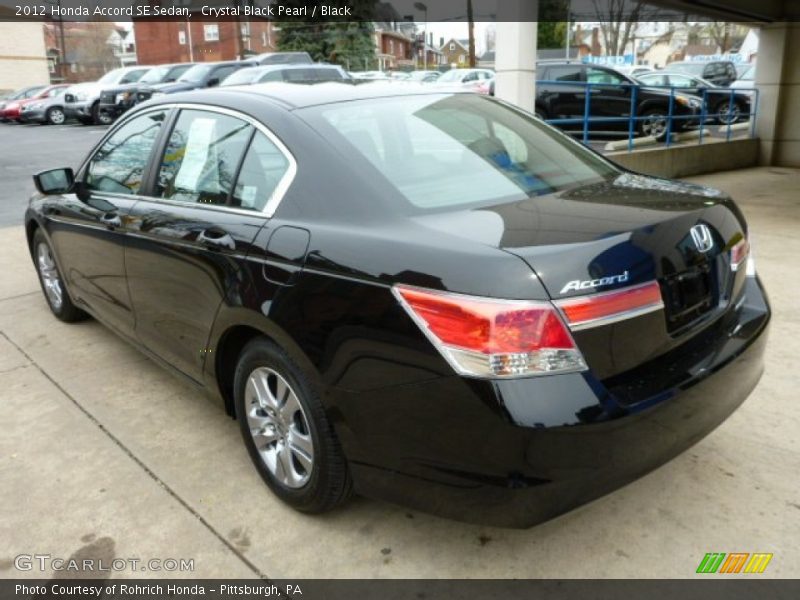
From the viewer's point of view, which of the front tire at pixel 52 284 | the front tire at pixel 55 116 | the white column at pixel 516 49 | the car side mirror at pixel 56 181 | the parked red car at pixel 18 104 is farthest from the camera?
the parked red car at pixel 18 104

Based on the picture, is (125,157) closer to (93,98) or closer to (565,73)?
(565,73)

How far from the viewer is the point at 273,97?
9.97ft

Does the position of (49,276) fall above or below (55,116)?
below

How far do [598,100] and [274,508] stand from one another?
1412 cm

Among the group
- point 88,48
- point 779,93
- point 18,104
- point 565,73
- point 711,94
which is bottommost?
point 18,104

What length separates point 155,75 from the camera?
24656mm

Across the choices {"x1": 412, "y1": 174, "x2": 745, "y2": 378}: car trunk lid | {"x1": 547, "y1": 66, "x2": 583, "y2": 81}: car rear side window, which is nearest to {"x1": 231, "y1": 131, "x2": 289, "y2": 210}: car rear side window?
{"x1": 412, "y1": 174, "x2": 745, "y2": 378}: car trunk lid

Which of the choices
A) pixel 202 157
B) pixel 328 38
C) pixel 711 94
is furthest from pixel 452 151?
pixel 328 38

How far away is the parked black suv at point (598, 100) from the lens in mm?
14883

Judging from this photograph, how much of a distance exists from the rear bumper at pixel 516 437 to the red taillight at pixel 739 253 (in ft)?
1.43

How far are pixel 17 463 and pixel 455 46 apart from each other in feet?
378

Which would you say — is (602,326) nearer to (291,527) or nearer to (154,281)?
(291,527)

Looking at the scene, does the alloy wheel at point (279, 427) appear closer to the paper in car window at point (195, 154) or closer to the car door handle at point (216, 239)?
the car door handle at point (216, 239)

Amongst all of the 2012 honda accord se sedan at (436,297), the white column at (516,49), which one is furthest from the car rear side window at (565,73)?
the 2012 honda accord se sedan at (436,297)
